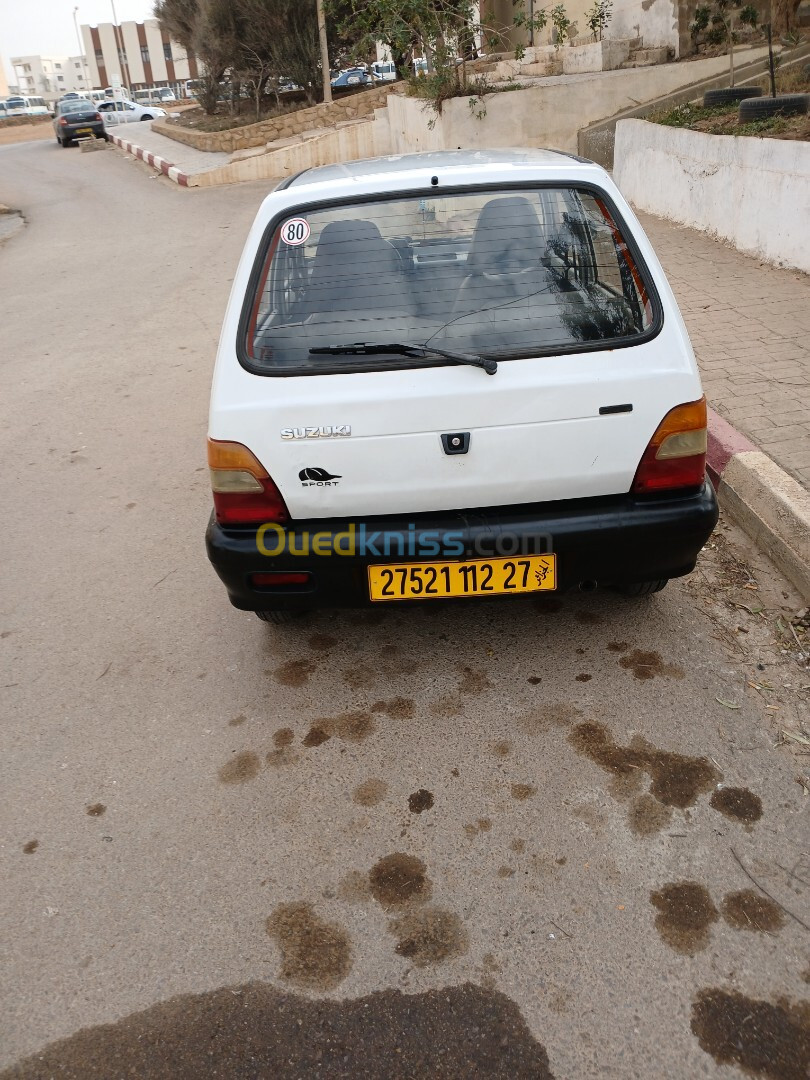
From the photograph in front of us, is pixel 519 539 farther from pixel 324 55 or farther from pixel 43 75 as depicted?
pixel 43 75

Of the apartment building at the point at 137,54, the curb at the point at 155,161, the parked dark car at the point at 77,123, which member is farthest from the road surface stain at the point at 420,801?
the apartment building at the point at 137,54

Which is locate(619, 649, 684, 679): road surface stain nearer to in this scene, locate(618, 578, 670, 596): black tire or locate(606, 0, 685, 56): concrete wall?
locate(618, 578, 670, 596): black tire

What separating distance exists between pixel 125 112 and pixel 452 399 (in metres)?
44.9

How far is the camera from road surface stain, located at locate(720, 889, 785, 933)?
7.05 ft

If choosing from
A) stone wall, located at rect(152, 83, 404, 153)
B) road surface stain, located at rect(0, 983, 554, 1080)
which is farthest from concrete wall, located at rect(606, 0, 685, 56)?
road surface stain, located at rect(0, 983, 554, 1080)

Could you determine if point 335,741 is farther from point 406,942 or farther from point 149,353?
point 149,353

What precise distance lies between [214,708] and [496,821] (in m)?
1.13

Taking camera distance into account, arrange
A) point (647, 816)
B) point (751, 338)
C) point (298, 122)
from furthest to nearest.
Result: point (298, 122) → point (751, 338) → point (647, 816)

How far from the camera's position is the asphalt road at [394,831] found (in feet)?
6.50

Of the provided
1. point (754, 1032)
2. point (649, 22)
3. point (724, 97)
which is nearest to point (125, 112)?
point (649, 22)

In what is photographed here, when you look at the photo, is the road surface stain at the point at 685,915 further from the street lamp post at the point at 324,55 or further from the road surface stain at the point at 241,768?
the street lamp post at the point at 324,55

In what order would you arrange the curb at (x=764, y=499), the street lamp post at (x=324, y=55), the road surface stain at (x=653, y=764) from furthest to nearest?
the street lamp post at (x=324, y=55) → the curb at (x=764, y=499) → the road surface stain at (x=653, y=764)

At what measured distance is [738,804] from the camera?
2529mm

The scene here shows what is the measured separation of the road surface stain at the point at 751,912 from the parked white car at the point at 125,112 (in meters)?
44.7
